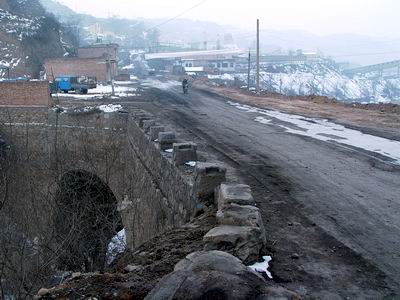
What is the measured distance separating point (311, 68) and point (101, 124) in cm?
10668

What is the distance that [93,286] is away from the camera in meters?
4.05

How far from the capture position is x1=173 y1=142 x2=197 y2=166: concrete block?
792 cm

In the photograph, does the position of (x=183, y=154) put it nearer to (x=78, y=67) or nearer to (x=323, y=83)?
(x=78, y=67)

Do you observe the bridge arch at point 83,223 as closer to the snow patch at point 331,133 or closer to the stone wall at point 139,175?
the stone wall at point 139,175

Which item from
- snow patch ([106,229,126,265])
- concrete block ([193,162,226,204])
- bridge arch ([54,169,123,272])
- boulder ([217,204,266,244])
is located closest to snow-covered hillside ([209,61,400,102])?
bridge arch ([54,169,123,272])

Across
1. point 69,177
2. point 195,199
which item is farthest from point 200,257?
point 69,177

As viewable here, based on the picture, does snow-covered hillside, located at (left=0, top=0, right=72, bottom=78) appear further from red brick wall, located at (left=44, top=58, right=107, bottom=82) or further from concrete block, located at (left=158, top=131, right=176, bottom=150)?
concrete block, located at (left=158, top=131, right=176, bottom=150)

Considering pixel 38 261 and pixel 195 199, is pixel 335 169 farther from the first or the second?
pixel 38 261

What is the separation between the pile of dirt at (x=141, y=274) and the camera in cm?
394

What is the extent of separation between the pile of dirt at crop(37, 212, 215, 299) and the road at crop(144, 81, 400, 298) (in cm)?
96

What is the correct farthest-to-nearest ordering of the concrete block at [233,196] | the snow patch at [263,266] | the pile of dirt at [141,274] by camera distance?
the concrete block at [233,196] → the snow patch at [263,266] → the pile of dirt at [141,274]

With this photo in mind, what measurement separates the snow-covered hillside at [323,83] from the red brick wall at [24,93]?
58.7 m

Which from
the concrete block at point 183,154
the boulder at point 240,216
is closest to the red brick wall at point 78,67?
the concrete block at point 183,154

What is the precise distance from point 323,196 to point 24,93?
82.3ft
